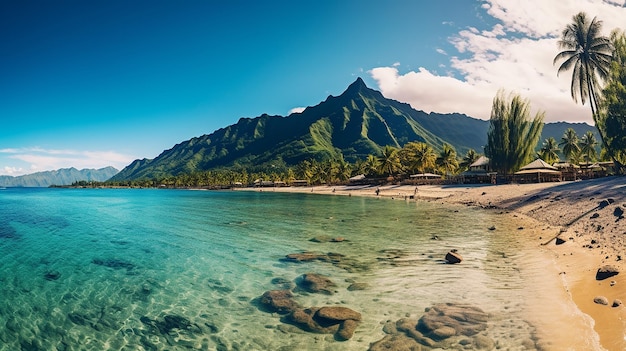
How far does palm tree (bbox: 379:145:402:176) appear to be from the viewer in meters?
98.4

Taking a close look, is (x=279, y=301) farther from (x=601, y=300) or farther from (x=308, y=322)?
(x=601, y=300)

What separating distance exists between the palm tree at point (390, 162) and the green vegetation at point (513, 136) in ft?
96.0

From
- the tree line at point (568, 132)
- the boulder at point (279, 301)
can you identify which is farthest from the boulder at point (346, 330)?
the tree line at point (568, 132)

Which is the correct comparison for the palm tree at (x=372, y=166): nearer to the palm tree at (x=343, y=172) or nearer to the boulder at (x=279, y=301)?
the palm tree at (x=343, y=172)

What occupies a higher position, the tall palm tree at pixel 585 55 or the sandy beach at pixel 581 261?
the tall palm tree at pixel 585 55

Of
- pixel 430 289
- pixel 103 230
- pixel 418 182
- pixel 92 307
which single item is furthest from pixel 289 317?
pixel 418 182

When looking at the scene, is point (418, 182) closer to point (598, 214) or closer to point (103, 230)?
point (598, 214)

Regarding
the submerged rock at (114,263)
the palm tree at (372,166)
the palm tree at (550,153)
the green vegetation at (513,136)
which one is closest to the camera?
the submerged rock at (114,263)

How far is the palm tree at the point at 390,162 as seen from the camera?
98.4 m

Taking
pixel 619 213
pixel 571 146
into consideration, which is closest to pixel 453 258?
pixel 619 213

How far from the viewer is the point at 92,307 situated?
11828mm

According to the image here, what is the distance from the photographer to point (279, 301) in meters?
11.6

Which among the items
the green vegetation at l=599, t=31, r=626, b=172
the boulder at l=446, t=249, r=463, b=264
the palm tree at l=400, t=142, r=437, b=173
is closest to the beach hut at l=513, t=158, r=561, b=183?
the green vegetation at l=599, t=31, r=626, b=172

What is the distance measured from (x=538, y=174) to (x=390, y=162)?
→ 44.2 meters
